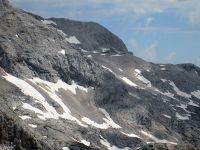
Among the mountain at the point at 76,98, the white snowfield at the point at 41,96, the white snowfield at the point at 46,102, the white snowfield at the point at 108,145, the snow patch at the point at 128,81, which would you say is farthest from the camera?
the snow patch at the point at 128,81

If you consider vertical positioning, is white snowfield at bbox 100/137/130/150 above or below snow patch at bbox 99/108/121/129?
below

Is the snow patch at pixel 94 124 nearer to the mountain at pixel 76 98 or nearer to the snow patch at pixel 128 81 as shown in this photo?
the mountain at pixel 76 98

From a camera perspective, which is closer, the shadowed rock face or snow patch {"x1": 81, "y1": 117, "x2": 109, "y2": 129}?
snow patch {"x1": 81, "y1": 117, "x2": 109, "y2": 129}

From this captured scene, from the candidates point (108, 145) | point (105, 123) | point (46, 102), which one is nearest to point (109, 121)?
point (105, 123)

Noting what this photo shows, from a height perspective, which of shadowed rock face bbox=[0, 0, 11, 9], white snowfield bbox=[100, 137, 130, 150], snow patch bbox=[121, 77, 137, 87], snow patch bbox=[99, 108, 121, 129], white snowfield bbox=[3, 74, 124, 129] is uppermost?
shadowed rock face bbox=[0, 0, 11, 9]

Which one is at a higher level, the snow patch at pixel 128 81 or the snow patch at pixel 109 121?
the snow patch at pixel 128 81

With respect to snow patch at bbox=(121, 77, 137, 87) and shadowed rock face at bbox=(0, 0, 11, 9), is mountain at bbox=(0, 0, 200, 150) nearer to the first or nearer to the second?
snow patch at bbox=(121, 77, 137, 87)

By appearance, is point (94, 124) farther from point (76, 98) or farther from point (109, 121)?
point (76, 98)

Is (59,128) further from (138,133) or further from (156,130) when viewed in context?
(156,130)

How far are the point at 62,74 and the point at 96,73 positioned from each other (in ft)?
63.6

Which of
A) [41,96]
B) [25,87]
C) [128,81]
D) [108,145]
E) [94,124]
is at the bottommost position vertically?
[108,145]

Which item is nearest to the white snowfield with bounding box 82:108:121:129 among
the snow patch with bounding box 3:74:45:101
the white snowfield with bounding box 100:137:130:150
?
the white snowfield with bounding box 100:137:130:150

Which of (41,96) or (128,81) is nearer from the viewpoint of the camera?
(41,96)

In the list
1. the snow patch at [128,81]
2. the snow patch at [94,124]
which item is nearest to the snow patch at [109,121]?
the snow patch at [94,124]
